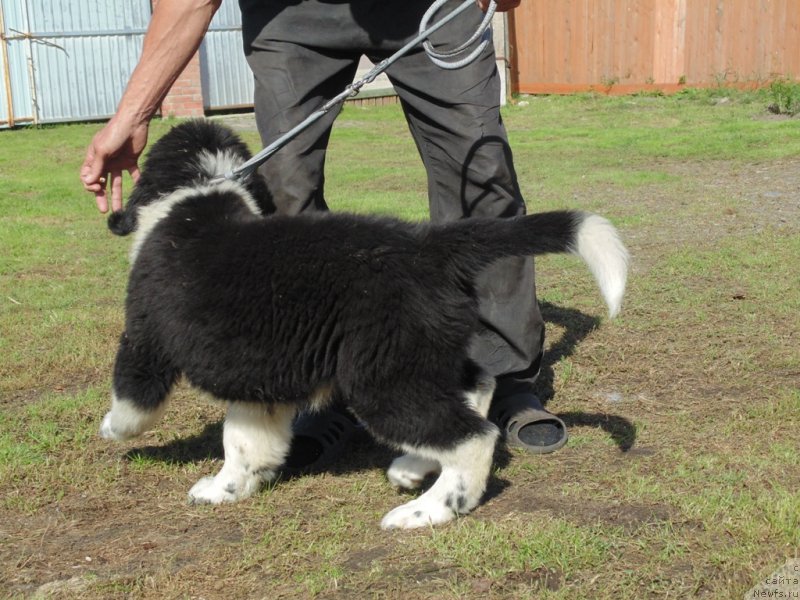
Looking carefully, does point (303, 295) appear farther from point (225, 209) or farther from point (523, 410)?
point (523, 410)

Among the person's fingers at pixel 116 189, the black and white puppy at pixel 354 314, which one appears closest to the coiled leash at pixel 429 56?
the black and white puppy at pixel 354 314

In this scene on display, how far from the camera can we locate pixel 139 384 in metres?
3.45

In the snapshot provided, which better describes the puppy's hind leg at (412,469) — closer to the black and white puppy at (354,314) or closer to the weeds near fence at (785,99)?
the black and white puppy at (354,314)

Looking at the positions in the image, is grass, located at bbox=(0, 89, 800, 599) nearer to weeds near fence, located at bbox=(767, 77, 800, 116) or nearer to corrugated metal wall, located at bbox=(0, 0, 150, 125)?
weeds near fence, located at bbox=(767, 77, 800, 116)

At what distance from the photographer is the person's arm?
3.51 m

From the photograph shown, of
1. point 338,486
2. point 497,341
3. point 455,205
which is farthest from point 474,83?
point 338,486

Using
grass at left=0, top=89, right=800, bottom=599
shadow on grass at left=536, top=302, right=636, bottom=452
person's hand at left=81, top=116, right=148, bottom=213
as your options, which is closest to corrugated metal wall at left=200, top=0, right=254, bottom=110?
grass at left=0, top=89, right=800, bottom=599

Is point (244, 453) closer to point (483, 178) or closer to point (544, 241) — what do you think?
point (544, 241)

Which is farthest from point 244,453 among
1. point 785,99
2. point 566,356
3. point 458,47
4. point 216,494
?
point 785,99

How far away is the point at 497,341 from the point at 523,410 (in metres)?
0.31

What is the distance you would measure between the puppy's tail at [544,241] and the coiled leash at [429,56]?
0.74m

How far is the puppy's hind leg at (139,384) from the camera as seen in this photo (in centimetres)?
342

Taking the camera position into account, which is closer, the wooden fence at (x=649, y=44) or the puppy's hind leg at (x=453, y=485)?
the puppy's hind leg at (x=453, y=485)

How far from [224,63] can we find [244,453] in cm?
1423
